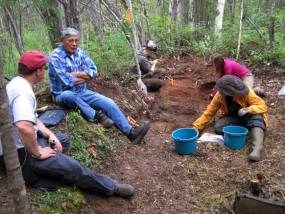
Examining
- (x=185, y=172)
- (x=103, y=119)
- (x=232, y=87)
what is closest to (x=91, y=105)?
(x=103, y=119)

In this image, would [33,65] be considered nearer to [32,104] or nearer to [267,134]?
[32,104]

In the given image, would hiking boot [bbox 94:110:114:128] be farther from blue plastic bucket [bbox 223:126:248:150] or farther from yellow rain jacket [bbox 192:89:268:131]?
blue plastic bucket [bbox 223:126:248:150]

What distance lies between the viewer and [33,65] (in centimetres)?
355

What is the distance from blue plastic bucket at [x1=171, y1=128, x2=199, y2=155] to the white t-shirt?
2.29 metres

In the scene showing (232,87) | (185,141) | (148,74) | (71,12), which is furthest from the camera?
(148,74)

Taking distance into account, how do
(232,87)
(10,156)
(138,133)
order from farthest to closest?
(138,133) < (232,87) < (10,156)

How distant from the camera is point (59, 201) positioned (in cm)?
365

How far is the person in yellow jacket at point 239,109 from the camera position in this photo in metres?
5.35

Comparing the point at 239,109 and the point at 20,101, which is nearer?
the point at 20,101

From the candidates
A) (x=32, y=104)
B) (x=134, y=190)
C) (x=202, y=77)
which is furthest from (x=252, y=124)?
(x=202, y=77)

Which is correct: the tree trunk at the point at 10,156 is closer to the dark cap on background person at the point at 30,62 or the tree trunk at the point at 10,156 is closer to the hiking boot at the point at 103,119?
the dark cap on background person at the point at 30,62

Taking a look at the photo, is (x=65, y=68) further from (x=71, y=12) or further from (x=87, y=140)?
(x=71, y=12)

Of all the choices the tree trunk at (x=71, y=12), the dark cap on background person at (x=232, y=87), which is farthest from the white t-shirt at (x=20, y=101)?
the tree trunk at (x=71, y=12)

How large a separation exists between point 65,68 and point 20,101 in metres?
2.20
